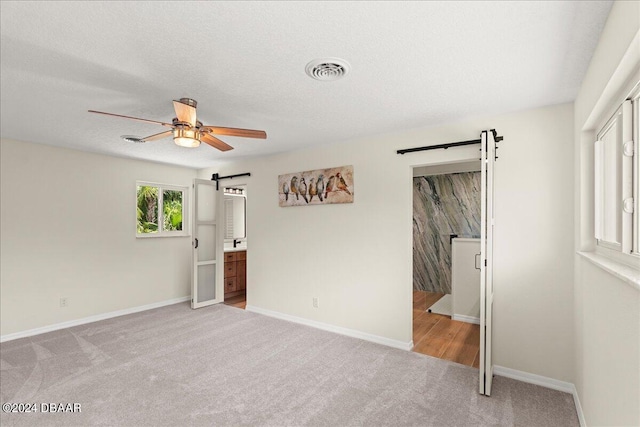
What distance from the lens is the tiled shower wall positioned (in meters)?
5.39

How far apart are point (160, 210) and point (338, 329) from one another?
350 centimetres

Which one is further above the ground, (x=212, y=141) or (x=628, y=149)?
(x=212, y=141)

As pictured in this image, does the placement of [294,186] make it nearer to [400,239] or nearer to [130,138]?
[400,239]

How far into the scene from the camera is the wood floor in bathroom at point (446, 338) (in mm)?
3164

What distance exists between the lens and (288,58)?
188cm

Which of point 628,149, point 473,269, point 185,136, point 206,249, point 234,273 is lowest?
point 234,273

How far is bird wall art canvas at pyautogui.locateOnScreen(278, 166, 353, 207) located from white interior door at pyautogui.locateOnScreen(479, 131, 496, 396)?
63.3 inches

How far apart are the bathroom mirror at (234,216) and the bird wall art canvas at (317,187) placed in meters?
2.41

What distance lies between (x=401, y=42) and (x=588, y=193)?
1.68 metres

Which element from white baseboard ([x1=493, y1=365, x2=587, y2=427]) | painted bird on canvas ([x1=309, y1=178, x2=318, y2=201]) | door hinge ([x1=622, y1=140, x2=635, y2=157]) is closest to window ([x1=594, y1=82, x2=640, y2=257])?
Result: door hinge ([x1=622, y1=140, x2=635, y2=157])

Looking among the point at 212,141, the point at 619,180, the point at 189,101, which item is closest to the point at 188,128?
the point at 189,101

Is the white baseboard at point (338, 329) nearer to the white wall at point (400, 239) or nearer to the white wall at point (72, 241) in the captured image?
the white wall at point (400, 239)

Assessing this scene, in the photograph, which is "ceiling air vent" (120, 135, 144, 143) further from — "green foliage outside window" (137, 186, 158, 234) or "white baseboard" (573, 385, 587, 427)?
"white baseboard" (573, 385, 587, 427)

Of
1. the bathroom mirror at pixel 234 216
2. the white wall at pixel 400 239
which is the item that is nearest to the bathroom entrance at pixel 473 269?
the white wall at pixel 400 239
